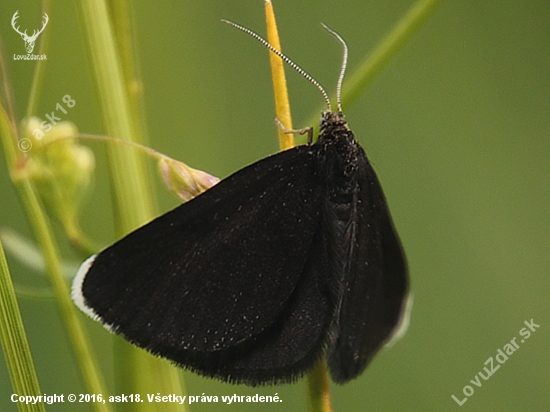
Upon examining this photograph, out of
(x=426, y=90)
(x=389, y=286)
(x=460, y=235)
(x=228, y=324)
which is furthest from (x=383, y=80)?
(x=228, y=324)

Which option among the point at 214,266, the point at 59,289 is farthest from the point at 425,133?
the point at 59,289

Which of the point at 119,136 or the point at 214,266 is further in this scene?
the point at 214,266

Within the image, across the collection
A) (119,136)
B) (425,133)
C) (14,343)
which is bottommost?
(14,343)

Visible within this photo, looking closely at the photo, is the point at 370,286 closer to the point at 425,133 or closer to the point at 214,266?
the point at 214,266

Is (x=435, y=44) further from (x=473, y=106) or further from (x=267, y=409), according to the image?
(x=267, y=409)

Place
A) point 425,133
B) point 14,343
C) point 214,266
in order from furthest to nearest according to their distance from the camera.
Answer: point 425,133
point 214,266
point 14,343
